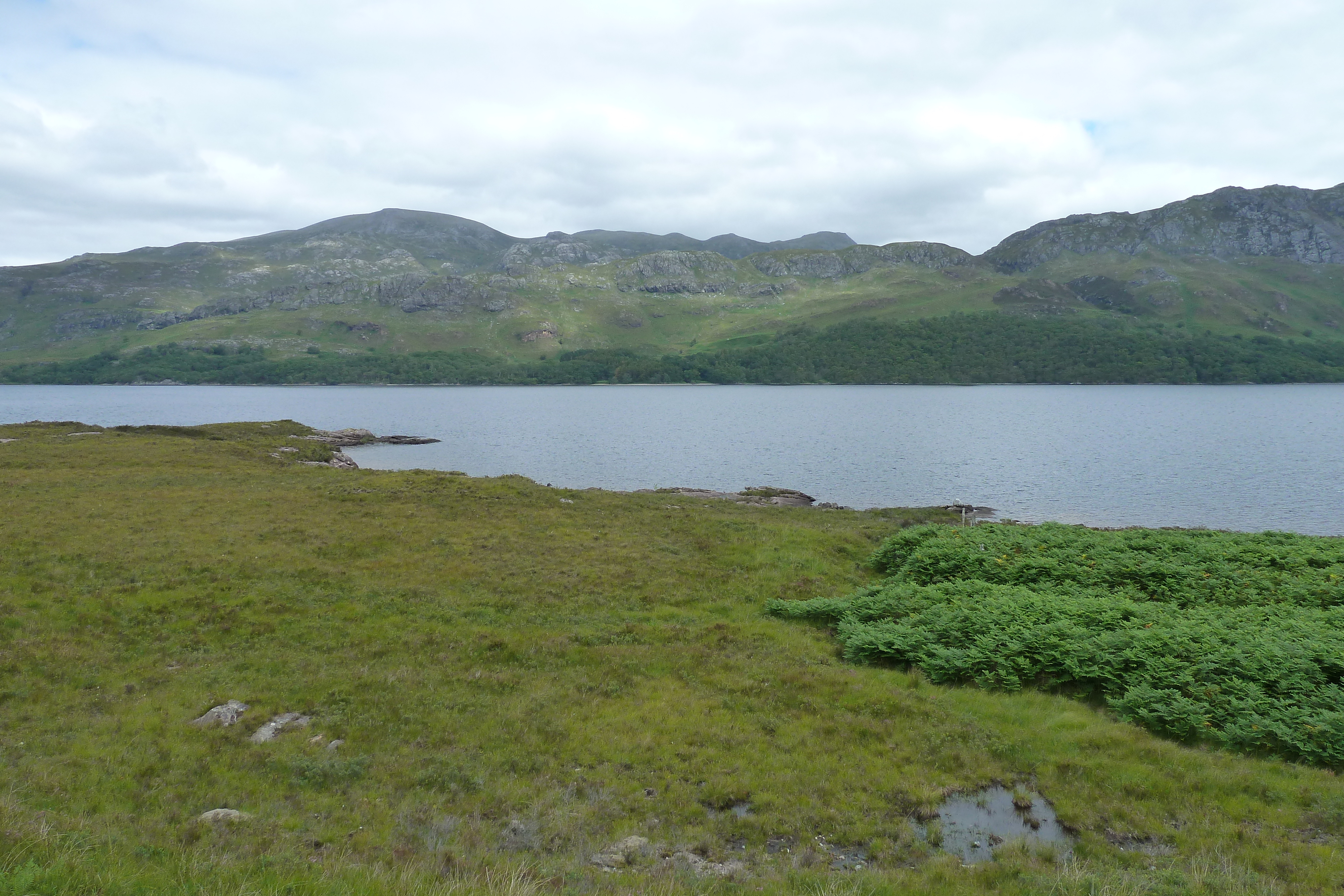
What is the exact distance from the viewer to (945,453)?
9756cm

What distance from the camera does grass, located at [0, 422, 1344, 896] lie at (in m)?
11.1

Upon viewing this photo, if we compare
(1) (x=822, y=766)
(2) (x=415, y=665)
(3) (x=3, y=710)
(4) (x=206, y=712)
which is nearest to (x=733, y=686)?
(1) (x=822, y=766)

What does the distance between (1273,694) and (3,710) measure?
30.7 metres

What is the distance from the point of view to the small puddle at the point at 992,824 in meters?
12.7

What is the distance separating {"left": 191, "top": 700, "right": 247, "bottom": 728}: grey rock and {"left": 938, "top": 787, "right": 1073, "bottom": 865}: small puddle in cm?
1641

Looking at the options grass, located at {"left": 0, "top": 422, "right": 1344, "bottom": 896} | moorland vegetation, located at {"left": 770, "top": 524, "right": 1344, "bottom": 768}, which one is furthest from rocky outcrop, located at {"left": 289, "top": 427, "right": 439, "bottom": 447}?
moorland vegetation, located at {"left": 770, "top": 524, "right": 1344, "bottom": 768}

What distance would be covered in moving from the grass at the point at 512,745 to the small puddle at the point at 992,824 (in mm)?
309

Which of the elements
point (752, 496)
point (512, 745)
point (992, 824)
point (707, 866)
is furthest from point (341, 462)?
point (992, 824)

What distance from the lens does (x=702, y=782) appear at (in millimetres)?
14969

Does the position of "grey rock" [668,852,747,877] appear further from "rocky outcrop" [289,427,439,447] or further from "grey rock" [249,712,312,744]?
"rocky outcrop" [289,427,439,447]

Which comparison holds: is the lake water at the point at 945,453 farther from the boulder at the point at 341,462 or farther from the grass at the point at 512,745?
the grass at the point at 512,745

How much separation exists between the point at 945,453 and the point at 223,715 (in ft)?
311

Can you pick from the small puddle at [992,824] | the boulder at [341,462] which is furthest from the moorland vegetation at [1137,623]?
the boulder at [341,462]

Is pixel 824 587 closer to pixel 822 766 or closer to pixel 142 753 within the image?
pixel 822 766
